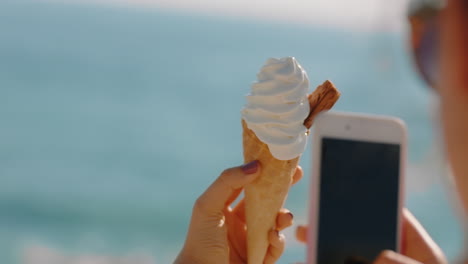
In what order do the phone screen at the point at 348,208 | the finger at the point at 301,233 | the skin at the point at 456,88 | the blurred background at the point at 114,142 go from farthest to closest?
the blurred background at the point at 114,142
the finger at the point at 301,233
the phone screen at the point at 348,208
the skin at the point at 456,88

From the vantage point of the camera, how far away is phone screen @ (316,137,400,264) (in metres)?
0.81

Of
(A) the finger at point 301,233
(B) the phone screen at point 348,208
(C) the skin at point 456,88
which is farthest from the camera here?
(A) the finger at point 301,233

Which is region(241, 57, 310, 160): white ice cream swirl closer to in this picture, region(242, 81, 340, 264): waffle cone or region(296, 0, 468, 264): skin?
region(242, 81, 340, 264): waffle cone

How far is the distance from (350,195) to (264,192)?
24 cm

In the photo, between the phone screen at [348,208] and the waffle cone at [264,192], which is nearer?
the phone screen at [348,208]

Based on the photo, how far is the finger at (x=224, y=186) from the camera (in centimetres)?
100

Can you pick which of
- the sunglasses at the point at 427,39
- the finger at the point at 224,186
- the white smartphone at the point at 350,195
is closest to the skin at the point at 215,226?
the finger at the point at 224,186

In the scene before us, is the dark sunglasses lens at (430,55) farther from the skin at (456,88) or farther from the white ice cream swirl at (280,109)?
the white ice cream swirl at (280,109)

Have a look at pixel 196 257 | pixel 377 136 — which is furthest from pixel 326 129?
pixel 196 257

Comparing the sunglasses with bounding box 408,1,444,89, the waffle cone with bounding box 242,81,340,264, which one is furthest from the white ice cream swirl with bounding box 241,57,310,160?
the sunglasses with bounding box 408,1,444,89

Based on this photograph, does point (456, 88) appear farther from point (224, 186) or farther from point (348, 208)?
point (224, 186)

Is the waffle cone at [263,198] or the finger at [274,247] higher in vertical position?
the waffle cone at [263,198]

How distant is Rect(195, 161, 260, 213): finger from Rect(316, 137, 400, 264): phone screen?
20 centimetres

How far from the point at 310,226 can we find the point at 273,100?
27 cm
